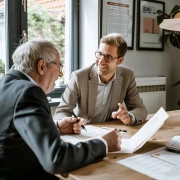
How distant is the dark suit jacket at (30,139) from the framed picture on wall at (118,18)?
202 cm

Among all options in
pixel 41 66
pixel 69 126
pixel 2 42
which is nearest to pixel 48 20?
pixel 2 42

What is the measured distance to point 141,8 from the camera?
3.39 m

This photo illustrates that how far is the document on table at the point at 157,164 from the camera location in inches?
39.3

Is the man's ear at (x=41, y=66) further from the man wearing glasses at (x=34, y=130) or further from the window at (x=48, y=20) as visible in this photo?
the window at (x=48, y=20)

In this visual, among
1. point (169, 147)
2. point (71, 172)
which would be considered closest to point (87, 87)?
point (169, 147)

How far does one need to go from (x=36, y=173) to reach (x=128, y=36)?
7.89 feet

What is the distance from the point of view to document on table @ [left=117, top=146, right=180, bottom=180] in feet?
3.27

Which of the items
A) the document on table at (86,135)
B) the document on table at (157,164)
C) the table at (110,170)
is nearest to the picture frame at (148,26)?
the document on table at (86,135)

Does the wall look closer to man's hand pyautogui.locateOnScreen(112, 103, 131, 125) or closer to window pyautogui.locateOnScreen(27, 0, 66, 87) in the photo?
window pyautogui.locateOnScreen(27, 0, 66, 87)

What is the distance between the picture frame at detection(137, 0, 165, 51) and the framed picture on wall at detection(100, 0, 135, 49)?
126mm

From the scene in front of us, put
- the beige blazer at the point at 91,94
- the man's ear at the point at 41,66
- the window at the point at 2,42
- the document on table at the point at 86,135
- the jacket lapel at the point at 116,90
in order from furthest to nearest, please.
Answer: the window at the point at 2,42, the jacket lapel at the point at 116,90, the beige blazer at the point at 91,94, the document on table at the point at 86,135, the man's ear at the point at 41,66

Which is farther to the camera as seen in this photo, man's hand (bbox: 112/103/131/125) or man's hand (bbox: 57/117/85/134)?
man's hand (bbox: 112/103/131/125)

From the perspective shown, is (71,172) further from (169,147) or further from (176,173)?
(169,147)

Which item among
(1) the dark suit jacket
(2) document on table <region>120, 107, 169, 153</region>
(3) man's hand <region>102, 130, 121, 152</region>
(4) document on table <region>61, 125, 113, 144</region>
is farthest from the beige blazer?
(1) the dark suit jacket
